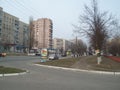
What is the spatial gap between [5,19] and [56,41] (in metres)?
75.1

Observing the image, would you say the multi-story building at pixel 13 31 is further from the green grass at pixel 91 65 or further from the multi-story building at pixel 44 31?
the green grass at pixel 91 65

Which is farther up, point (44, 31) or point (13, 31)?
point (44, 31)

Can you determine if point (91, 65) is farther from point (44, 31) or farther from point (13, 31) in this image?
point (44, 31)

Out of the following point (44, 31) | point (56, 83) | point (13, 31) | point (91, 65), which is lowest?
point (56, 83)

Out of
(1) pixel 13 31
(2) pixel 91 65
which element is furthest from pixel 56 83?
(1) pixel 13 31

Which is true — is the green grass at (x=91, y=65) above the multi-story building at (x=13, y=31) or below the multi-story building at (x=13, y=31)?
below

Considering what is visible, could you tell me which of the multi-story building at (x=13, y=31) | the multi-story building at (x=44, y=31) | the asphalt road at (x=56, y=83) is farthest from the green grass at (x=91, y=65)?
the multi-story building at (x=44, y=31)

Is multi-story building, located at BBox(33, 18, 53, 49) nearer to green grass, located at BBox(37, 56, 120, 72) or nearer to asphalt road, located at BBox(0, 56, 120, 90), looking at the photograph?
green grass, located at BBox(37, 56, 120, 72)

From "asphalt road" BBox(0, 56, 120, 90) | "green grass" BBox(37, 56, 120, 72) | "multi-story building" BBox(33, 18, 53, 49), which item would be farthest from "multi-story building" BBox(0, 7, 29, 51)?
"asphalt road" BBox(0, 56, 120, 90)

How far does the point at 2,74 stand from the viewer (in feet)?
48.1

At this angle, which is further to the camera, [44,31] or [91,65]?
[44,31]

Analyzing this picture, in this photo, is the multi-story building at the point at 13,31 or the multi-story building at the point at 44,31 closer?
the multi-story building at the point at 13,31

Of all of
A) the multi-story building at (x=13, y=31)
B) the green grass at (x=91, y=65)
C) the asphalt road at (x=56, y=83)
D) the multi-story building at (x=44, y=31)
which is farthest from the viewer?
the multi-story building at (x=44, y=31)

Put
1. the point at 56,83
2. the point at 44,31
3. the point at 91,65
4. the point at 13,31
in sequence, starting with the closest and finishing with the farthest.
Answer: the point at 56,83 → the point at 91,65 → the point at 13,31 → the point at 44,31
